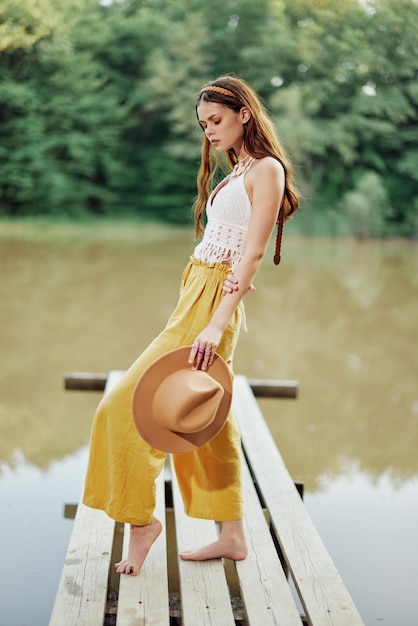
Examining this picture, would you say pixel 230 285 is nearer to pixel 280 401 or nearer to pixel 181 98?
pixel 280 401

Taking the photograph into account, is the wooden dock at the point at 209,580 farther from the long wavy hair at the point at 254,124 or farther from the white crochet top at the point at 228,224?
the long wavy hair at the point at 254,124

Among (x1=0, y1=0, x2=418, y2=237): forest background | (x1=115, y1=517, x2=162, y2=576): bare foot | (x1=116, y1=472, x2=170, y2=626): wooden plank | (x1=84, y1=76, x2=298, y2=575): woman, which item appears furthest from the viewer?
(x1=0, y1=0, x2=418, y2=237): forest background

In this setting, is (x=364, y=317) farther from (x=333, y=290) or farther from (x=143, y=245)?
(x=143, y=245)

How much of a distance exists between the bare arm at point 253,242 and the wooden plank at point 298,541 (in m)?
0.62

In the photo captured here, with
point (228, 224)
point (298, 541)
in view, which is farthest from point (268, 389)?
point (228, 224)

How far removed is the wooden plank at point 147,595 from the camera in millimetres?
1784

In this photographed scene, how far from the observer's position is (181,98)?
19109mm

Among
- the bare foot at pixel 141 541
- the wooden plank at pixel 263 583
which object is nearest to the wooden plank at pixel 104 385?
the wooden plank at pixel 263 583

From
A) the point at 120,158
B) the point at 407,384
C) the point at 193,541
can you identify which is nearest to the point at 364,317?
the point at 407,384

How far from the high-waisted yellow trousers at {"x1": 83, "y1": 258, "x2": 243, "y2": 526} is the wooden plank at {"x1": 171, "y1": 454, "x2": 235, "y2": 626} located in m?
0.14

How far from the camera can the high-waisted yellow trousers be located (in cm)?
192

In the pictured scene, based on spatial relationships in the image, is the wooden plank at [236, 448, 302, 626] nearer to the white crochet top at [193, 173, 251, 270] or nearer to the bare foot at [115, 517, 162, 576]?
the bare foot at [115, 517, 162, 576]

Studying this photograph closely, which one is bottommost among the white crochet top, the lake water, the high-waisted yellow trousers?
the lake water

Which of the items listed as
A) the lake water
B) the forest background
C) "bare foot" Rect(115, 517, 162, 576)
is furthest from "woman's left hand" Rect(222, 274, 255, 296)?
the forest background
